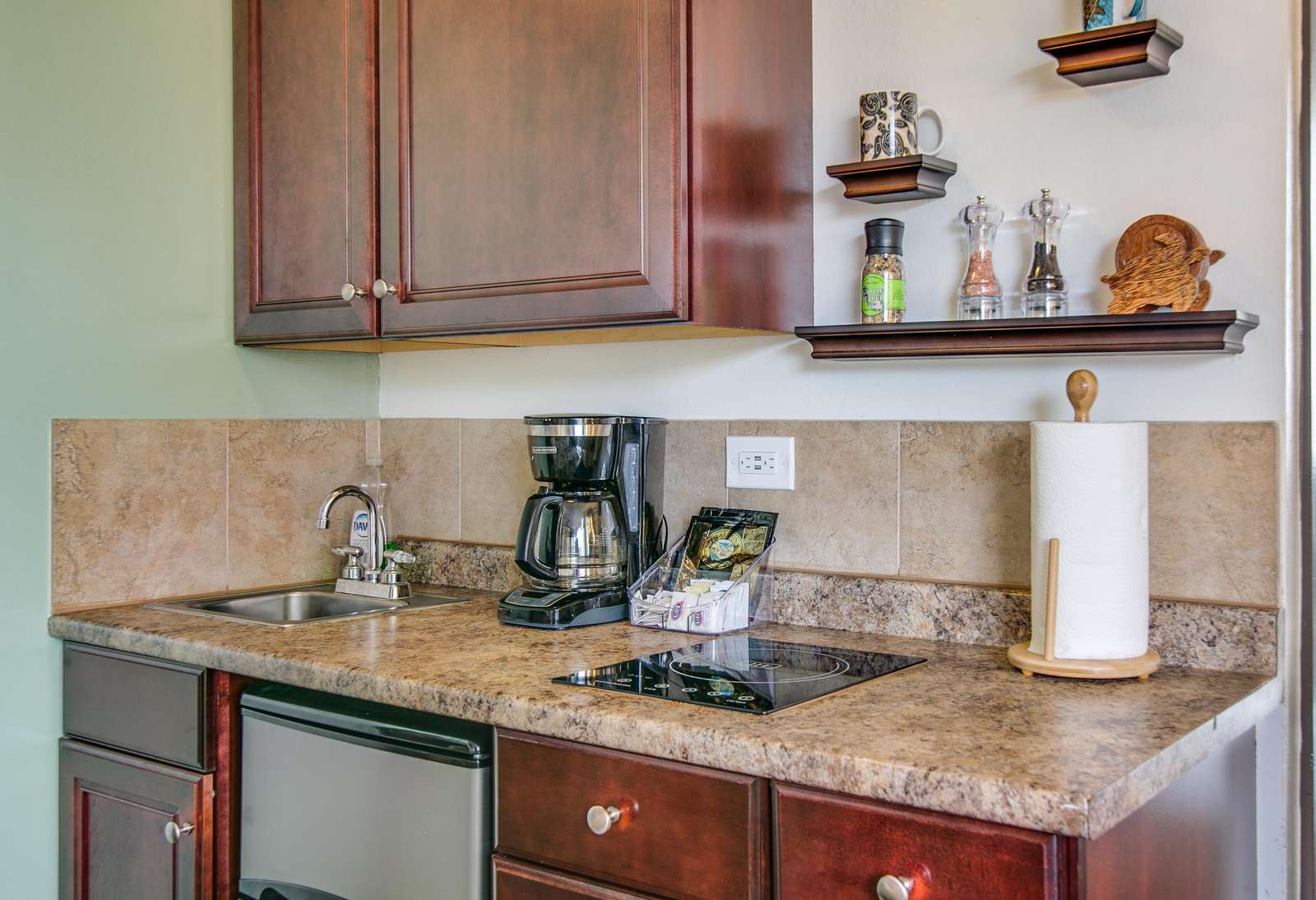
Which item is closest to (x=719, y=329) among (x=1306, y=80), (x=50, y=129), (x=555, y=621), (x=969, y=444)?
(x=969, y=444)

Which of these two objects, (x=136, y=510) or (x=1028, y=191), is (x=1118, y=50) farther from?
(x=136, y=510)

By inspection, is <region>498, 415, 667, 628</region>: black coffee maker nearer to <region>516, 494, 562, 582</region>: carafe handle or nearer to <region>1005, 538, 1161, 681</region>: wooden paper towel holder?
<region>516, 494, 562, 582</region>: carafe handle

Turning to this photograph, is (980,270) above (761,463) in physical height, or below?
above

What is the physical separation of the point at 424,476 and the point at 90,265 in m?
0.77

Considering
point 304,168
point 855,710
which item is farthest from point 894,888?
point 304,168

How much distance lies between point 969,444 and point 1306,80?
0.65 meters

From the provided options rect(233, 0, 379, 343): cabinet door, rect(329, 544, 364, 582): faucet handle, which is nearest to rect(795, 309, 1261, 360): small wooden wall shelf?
rect(233, 0, 379, 343): cabinet door

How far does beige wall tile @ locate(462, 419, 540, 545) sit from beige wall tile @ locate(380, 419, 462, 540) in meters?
0.03

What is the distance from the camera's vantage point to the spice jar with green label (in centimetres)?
176

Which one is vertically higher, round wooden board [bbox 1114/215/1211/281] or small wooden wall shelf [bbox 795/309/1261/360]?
round wooden board [bbox 1114/215/1211/281]

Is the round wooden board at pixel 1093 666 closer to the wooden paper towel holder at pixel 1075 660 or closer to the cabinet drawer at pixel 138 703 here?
the wooden paper towel holder at pixel 1075 660

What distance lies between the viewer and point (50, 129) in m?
2.00

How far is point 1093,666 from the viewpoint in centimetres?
145

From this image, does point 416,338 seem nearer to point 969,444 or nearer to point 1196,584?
point 969,444
